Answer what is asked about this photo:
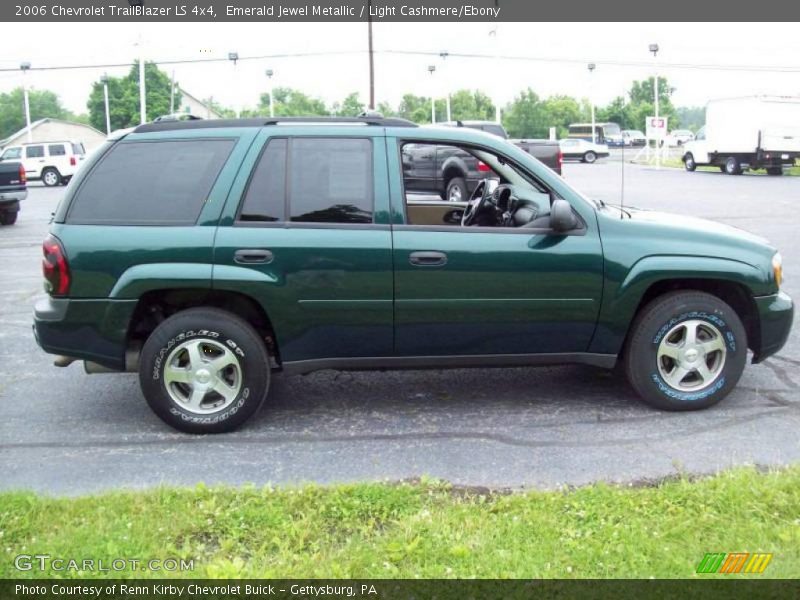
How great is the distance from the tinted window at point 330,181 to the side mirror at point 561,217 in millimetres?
1083

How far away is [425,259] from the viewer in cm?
488

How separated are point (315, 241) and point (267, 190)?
1.44 feet

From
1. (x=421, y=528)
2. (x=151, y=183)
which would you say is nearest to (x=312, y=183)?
(x=151, y=183)

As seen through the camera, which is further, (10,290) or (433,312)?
(10,290)

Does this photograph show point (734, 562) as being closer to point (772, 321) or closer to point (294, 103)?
point (772, 321)

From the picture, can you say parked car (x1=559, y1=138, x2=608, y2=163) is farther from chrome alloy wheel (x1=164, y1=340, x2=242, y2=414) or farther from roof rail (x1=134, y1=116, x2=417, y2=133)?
chrome alloy wheel (x1=164, y1=340, x2=242, y2=414)

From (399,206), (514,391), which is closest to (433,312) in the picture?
(399,206)

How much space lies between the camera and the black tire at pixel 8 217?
1765 centimetres

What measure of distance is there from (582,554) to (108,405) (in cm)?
351

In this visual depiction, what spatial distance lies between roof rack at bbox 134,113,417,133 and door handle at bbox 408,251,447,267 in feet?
2.86

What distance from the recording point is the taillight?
477 cm

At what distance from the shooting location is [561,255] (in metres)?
4.96

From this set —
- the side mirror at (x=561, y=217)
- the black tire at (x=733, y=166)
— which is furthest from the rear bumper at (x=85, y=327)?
the black tire at (x=733, y=166)

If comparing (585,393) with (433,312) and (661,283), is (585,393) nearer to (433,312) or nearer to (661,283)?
(661,283)
